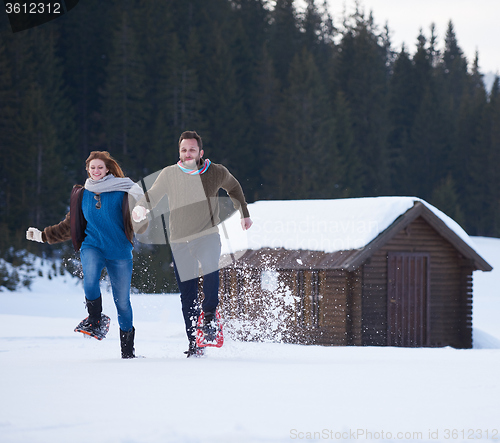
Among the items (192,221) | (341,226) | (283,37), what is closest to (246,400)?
(192,221)

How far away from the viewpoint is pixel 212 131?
4456 cm

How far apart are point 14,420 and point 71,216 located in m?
2.88

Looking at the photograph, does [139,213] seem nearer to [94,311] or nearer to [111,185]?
[111,185]

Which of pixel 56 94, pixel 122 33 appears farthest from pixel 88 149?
pixel 122 33

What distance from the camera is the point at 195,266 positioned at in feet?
22.3

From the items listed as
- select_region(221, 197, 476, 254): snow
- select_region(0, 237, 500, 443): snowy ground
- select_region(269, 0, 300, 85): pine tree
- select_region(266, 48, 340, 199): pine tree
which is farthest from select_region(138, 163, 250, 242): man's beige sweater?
select_region(269, 0, 300, 85): pine tree

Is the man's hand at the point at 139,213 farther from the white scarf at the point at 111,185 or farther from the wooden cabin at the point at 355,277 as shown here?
the wooden cabin at the point at 355,277

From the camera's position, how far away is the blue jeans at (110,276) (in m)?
6.36

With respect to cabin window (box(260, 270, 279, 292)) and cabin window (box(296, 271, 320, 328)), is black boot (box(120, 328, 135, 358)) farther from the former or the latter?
cabin window (box(260, 270, 279, 292))

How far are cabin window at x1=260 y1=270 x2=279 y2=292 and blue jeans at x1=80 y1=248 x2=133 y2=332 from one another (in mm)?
10152

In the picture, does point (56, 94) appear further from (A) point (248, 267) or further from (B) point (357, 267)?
(B) point (357, 267)

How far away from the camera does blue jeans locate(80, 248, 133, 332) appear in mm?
6359

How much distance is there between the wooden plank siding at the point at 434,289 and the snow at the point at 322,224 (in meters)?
0.57

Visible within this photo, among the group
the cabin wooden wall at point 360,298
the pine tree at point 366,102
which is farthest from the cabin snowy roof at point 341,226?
the pine tree at point 366,102
